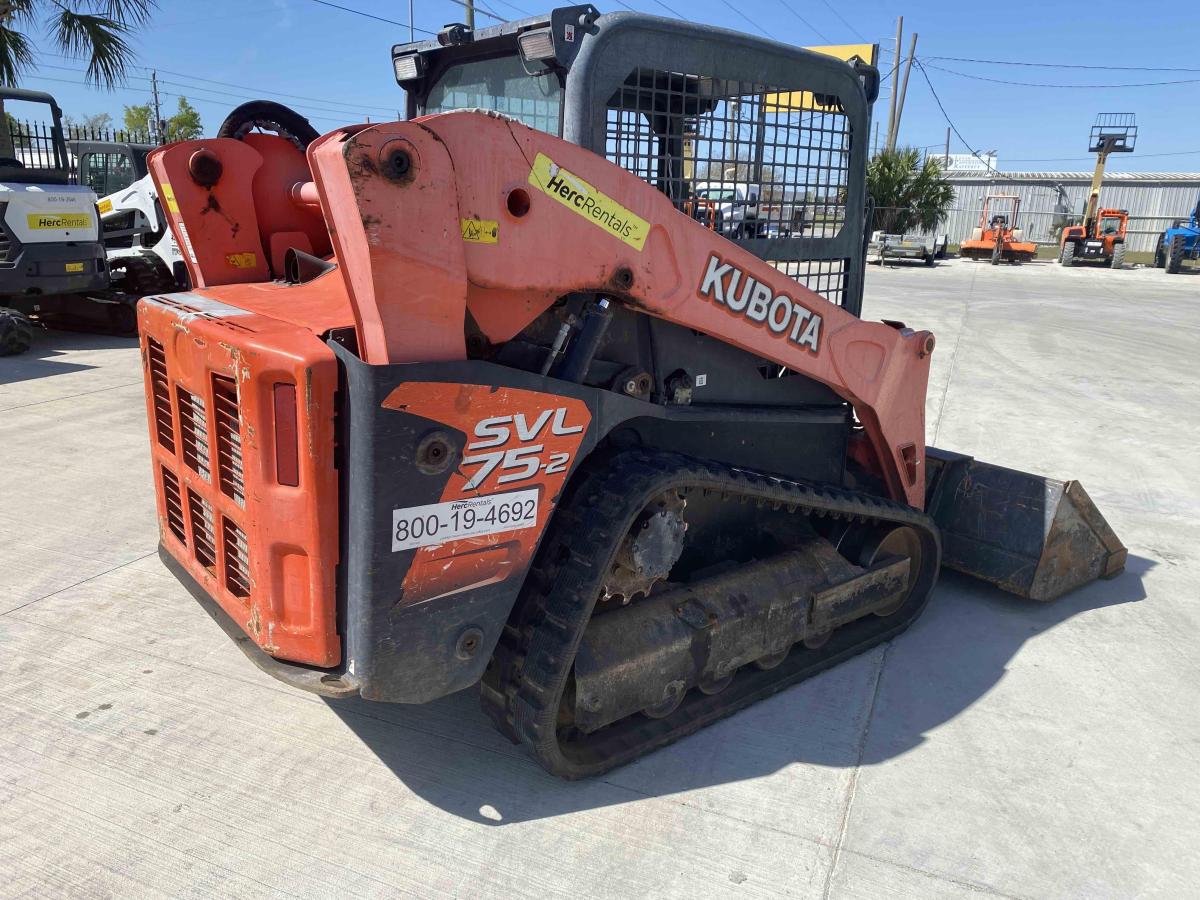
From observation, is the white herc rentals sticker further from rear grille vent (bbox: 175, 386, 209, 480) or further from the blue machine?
the blue machine

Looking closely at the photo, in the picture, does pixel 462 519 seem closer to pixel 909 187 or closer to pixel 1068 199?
pixel 909 187

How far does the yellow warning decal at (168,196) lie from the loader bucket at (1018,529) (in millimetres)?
3572

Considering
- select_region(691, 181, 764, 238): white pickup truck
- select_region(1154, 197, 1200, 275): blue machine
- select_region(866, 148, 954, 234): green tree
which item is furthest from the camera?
select_region(866, 148, 954, 234): green tree

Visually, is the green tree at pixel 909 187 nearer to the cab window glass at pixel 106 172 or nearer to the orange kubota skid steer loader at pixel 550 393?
the cab window glass at pixel 106 172

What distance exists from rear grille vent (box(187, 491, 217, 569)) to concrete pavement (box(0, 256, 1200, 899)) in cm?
58

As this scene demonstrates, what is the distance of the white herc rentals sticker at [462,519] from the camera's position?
7.21 feet

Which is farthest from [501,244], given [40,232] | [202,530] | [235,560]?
[40,232]

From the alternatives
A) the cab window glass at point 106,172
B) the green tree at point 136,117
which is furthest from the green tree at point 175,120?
the cab window glass at point 106,172

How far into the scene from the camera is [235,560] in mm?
2684

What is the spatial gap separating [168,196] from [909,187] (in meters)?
31.7

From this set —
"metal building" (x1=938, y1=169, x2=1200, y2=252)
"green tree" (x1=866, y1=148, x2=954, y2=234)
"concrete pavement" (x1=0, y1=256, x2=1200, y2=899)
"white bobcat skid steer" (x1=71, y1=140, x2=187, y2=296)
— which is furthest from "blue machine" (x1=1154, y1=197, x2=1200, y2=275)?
"white bobcat skid steer" (x1=71, y1=140, x2=187, y2=296)

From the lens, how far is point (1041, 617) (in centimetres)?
405

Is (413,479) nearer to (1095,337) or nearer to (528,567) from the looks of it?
(528,567)

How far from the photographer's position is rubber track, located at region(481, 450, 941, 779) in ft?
8.30
